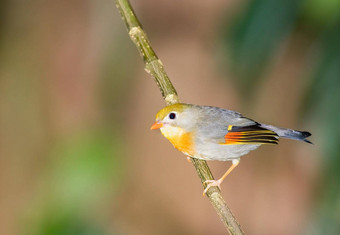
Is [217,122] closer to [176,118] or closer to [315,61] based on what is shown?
[176,118]

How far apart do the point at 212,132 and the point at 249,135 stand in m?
0.19

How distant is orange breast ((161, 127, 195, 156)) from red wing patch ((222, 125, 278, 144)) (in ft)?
0.49

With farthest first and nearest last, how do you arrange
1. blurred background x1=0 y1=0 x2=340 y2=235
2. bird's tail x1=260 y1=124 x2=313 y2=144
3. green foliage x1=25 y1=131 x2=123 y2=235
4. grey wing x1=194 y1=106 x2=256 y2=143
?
1. blurred background x1=0 y1=0 x2=340 y2=235
2. grey wing x1=194 y1=106 x2=256 y2=143
3. bird's tail x1=260 y1=124 x2=313 y2=144
4. green foliage x1=25 y1=131 x2=123 y2=235

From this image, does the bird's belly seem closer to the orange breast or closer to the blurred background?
the orange breast

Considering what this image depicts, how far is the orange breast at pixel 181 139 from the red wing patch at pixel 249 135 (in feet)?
0.49

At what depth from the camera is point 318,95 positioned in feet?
7.16

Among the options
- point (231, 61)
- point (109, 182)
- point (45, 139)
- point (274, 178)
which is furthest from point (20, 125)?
point (109, 182)

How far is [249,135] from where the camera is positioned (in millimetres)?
2053

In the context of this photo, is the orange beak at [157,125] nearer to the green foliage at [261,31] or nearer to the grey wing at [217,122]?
the grey wing at [217,122]

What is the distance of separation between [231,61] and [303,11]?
1.15 feet

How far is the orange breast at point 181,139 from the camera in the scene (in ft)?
6.86

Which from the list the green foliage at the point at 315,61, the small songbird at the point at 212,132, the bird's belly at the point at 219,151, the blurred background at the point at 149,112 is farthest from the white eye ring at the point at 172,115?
the blurred background at the point at 149,112

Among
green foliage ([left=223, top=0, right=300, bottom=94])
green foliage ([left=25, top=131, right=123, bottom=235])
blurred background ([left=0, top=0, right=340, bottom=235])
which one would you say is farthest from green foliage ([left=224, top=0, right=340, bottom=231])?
blurred background ([left=0, top=0, right=340, bottom=235])

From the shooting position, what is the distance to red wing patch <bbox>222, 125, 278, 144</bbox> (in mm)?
1983
